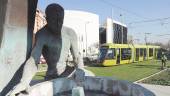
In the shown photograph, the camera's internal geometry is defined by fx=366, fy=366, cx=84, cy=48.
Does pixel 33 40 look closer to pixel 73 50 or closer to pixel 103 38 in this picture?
pixel 73 50

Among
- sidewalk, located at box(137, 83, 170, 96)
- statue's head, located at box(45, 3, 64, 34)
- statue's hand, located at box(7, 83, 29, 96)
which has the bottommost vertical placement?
sidewalk, located at box(137, 83, 170, 96)

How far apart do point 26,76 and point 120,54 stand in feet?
116

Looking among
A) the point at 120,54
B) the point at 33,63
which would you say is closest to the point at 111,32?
the point at 120,54

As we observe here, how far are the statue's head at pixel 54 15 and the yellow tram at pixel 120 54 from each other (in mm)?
31300

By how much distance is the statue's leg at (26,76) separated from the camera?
3751 mm

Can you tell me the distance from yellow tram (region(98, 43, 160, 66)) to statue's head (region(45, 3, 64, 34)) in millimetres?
31300

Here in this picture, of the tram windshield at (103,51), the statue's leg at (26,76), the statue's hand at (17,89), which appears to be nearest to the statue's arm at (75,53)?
the statue's leg at (26,76)

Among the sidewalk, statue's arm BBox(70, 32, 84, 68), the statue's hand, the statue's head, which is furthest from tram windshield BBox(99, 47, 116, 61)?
the statue's hand

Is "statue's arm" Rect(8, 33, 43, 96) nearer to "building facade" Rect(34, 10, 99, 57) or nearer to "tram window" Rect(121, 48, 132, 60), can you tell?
"tram window" Rect(121, 48, 132, 60)

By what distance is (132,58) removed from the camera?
4381 cm

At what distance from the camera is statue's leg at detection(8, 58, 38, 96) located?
375cm

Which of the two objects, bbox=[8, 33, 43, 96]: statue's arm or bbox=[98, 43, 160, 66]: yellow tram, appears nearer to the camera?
bbox=[8, 33, 43, 96]: statue's arm

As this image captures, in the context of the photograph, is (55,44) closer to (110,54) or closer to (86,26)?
(110,54)

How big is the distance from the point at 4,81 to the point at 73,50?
121 centimetres
